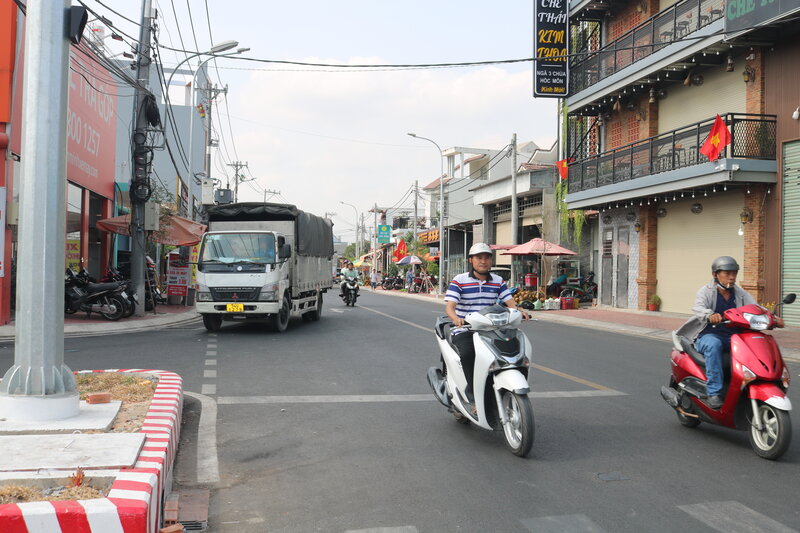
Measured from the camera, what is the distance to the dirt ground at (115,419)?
362cm

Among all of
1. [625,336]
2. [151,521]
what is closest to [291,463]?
[151,521]

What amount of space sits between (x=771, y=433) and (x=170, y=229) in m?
20.9

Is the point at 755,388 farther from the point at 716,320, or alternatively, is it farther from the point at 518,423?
the point at 518,423

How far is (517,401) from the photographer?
17.9ft

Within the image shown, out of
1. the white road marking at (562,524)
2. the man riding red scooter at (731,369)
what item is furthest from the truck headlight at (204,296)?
the white road marking at (562,524)

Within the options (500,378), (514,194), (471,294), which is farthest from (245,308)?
(514,194)

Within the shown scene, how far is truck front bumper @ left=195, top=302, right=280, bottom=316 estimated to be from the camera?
14.5 metres

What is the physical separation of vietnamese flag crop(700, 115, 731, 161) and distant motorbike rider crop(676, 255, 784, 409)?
13186mm

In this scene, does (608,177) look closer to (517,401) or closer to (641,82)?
(641,82)

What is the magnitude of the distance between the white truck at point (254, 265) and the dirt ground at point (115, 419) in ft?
22.9

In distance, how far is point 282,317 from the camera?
50.3 feet

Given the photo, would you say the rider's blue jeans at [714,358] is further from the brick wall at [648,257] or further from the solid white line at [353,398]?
the brick wall at [648,257]

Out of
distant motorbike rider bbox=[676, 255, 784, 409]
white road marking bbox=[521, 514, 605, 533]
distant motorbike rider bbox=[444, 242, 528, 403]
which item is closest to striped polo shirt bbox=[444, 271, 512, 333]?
distant motorbike rider bbox=[444, 242, 528, 403]

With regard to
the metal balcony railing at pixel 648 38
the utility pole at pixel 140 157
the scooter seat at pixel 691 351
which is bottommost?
the scooter seat at pixel 691 351
